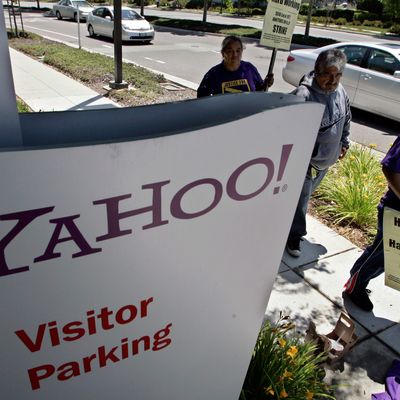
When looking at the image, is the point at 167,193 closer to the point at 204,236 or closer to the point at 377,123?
the point at 204,236

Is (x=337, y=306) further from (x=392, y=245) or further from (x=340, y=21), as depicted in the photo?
(x=340, y=21)

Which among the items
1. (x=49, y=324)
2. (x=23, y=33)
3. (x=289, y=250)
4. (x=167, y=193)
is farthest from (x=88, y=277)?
(x=23, y=33)

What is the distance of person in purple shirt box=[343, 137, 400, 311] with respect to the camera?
8.41ft

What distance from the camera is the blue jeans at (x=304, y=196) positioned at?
3551 millimetres

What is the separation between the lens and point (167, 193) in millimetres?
1218

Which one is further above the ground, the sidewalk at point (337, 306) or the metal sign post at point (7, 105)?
the metal sign post at point (7, 105)

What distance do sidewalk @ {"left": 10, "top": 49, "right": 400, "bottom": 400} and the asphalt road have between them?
386cm

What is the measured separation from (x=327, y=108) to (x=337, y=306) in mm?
1590

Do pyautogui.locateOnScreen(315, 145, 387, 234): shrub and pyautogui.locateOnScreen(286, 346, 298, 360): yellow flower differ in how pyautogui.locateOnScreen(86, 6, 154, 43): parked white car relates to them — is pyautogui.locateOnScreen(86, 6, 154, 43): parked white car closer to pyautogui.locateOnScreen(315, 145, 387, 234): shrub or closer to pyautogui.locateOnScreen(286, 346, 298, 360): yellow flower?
pyautogui.locateOnScreen(315, 145, 387, 234): shrub

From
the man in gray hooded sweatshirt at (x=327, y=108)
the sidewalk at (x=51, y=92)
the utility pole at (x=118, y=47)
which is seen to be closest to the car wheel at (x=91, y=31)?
the sidewalk at (x=51, y=92)

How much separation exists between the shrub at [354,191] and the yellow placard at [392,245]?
4.93 ft

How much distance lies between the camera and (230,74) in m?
3.73

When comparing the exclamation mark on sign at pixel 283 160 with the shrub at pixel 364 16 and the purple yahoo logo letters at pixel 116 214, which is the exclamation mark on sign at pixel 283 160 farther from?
the shrub at pixel 364 16

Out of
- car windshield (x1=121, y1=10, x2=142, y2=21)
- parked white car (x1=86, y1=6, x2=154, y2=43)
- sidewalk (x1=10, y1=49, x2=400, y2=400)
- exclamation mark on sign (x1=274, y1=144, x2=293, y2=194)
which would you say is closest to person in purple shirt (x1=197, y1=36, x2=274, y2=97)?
sidewalk (x1=10, y1=49, x2=400, y2=400)
